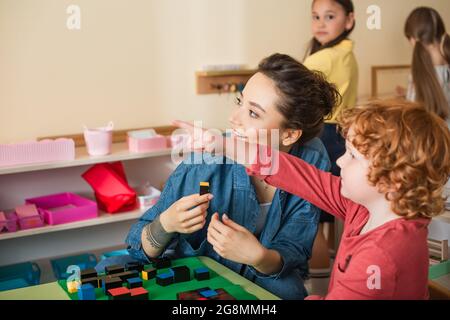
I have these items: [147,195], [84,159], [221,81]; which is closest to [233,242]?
[84,159]

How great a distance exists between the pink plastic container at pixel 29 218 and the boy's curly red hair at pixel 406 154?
5.17 feet

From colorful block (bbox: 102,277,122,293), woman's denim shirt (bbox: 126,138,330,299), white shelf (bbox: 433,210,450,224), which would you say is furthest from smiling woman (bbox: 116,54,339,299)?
white shelf (bbox: 433,210,450,224)

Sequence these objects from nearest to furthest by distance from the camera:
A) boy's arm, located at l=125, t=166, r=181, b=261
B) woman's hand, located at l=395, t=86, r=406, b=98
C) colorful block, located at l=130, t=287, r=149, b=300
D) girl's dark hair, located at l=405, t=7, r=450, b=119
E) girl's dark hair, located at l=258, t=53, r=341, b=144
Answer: colorful block, located at l=130, t=287, r=149, b=300
boy's arm, located at l=125, t=166, r=181, b=261
girl's dark hair, located at l=258, t=53, r=341, b=144
girl's dark hair, located at l=405, t=7, r=450, b=119
woman's hand, located at l=395, t=86, r=406, b=98

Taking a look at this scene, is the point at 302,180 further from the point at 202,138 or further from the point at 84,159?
the point at 84,159

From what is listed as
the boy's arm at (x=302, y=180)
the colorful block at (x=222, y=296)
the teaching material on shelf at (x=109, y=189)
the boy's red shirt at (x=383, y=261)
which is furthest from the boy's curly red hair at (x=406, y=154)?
the teaching material on shelf at (x=109, y=189)

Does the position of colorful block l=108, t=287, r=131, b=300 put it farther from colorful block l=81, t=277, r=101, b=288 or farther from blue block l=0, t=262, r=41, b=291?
blue block l=0, t=262, r=41, b=291

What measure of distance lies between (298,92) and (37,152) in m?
1.25

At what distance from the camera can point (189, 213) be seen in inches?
50.2

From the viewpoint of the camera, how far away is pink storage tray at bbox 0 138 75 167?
231cm

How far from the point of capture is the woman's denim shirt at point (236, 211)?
1.47 m

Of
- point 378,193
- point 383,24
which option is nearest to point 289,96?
point 378,193

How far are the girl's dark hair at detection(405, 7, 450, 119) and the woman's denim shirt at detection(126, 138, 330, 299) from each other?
1.66 meters

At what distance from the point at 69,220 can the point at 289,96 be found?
1267mm

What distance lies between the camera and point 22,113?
2.51 metres
